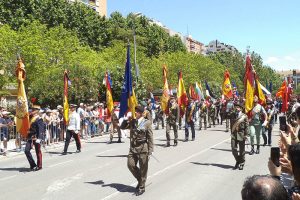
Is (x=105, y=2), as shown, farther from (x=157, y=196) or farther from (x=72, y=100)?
(x=157, y=196)

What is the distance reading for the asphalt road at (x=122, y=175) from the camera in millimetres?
9113

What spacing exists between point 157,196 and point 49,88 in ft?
62.9

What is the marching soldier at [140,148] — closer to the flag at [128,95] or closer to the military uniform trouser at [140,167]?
the military uniform trouser at [140,167]

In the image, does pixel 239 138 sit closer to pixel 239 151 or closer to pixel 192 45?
pixel 239 151

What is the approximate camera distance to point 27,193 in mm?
9391

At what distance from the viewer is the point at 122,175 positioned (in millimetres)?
11117

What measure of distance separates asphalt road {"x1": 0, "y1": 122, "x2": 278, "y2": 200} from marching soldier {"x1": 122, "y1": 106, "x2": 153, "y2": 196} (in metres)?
0.37

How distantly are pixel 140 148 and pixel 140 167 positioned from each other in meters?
0.40

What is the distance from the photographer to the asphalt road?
9113mm

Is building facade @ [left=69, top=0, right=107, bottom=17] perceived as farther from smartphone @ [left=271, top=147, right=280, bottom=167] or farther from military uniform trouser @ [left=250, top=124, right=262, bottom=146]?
smartphone @ [left=271, top=147, right=280, bottom=167]

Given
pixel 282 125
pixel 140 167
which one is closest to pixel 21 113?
pixel 140 167

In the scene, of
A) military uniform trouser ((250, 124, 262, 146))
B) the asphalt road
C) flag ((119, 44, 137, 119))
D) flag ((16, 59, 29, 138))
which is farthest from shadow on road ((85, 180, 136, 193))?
military uniform trouser ((250, 124, 262, 146))

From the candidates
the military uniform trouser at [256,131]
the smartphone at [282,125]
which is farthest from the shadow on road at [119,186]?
the military uniform trouser at [256,131]

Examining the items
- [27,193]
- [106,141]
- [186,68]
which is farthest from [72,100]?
[186,68]
